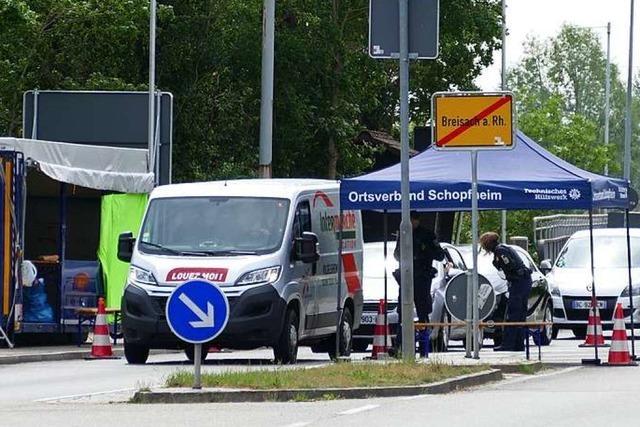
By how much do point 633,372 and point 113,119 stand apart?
13084 millimetres

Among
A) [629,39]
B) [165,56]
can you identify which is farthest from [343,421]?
[629,39]

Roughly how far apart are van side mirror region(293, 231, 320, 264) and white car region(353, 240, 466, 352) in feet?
9.54

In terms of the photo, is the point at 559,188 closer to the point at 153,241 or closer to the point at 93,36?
the point at 153,241

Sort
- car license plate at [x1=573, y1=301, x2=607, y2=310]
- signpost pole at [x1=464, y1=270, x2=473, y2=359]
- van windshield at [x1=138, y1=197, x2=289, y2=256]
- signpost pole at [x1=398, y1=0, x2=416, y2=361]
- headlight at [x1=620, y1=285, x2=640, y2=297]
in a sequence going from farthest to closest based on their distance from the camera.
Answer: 1. car license plate at [x1=573, y1=301, x2=607, y2=310]
2. headlight at [x1=620, y1=285, x2=640, y2=297]
3. van windshield at [x1=138, y1=197, x2=289, y2=256]
4. signpost pole at [x1=464, y1=270, x2=473, y2=359]
5. signpost pole at [x1=398, y1=0, x2=416, y2=361]

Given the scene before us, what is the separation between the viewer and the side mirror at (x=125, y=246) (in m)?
23.7

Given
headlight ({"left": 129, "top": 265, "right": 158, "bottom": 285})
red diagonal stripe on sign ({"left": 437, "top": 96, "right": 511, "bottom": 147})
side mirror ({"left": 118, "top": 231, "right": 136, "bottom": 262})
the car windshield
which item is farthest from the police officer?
the car windshield

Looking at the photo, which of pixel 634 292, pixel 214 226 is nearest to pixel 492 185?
pixel 214 226

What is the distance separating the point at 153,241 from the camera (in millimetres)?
23141

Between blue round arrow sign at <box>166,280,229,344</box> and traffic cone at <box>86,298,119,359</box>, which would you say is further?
traffic cone at <box>86,298,119,359</box>

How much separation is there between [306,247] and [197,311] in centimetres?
688

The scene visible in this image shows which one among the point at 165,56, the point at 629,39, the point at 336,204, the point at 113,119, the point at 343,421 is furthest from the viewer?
the point at 629,39

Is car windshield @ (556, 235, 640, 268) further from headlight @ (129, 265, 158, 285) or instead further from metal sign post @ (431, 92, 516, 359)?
headlight @ (129, 265, 158, 285)

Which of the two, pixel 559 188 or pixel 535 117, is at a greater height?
pixel 535 117

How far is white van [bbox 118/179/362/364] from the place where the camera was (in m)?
22.3
